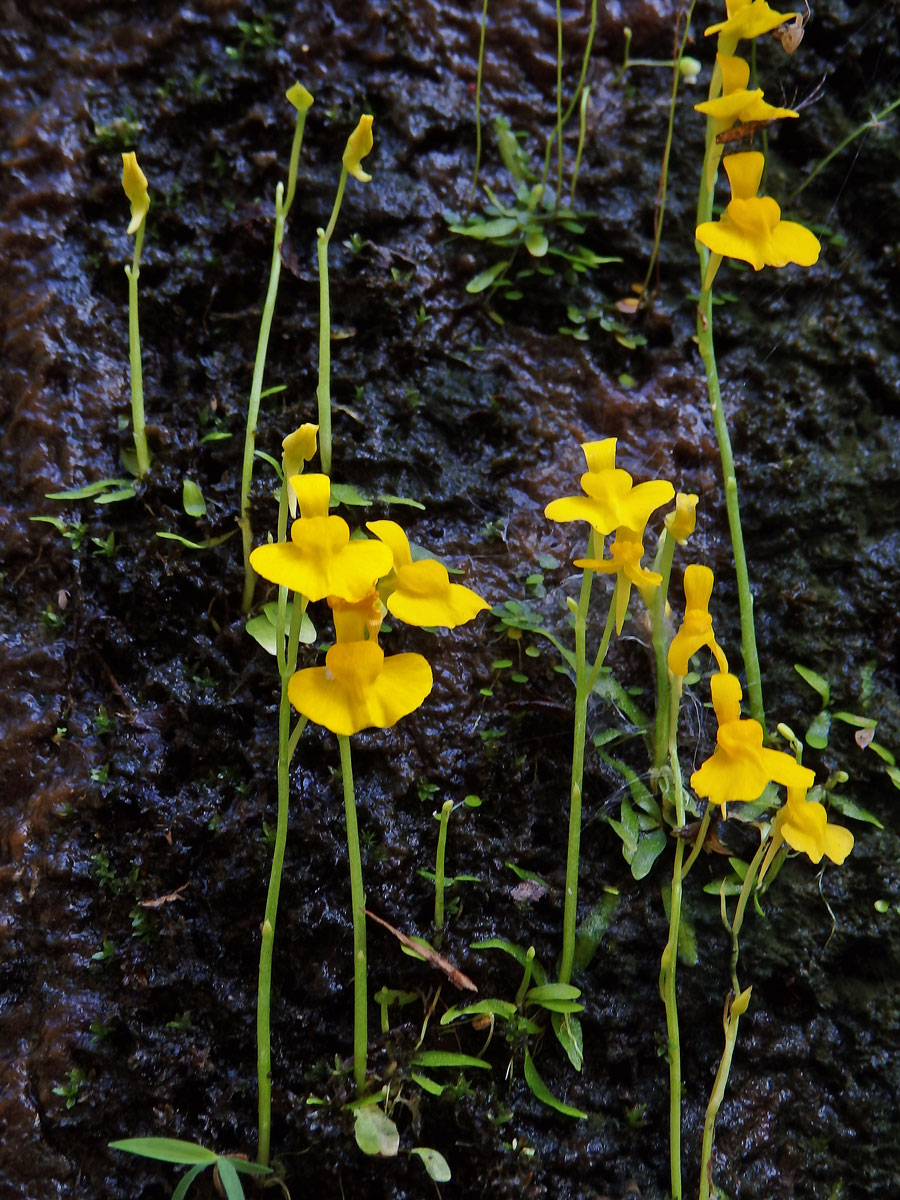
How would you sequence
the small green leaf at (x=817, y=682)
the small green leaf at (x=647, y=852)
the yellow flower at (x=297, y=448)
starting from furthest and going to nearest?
the small green leaf at (x=817, y=682) → the small green leaf at (x=647, y=852) → the yellow flower at (x=297, y=448)

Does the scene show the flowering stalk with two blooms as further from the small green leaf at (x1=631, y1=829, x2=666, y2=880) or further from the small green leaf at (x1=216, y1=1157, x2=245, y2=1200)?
the small green leaf at (x1=216, y1=1157, x2=245, y2=1200)

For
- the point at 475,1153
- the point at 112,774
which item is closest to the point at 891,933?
the point at 475,1153

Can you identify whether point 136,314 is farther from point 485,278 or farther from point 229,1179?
point 229,1179

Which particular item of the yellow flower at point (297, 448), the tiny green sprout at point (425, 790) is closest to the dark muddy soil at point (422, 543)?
the tiny green sprout at point (425, 790)

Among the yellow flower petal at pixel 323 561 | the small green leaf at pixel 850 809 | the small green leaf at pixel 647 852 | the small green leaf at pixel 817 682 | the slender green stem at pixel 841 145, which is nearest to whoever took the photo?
the yellow flower petal at pixel 323 561

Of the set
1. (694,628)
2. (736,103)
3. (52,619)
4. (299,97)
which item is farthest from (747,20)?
(52,619)

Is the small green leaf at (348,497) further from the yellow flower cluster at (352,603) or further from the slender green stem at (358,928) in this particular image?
the slender green stem at (358,928)

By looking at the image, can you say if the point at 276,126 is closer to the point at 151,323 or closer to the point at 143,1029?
the point at 151,323

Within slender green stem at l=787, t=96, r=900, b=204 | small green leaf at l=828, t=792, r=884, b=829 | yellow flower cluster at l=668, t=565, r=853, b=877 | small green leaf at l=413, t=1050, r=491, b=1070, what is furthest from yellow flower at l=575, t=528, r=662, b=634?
slender green stem at l=787, t=96, r=900, b=204
